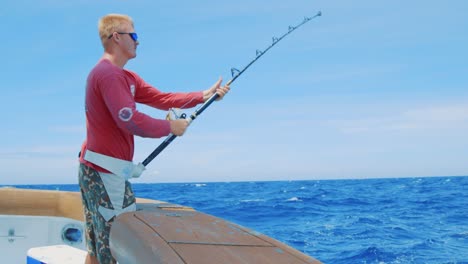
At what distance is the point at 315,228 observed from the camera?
39.5 feet

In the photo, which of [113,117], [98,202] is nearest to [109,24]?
[113,117]

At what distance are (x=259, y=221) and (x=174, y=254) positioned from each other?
40.8 ft

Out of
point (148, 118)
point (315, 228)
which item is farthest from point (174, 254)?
point (315, 228)

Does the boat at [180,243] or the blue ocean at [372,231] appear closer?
the boat at [180,243]

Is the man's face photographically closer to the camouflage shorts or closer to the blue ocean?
the camouflage shorts

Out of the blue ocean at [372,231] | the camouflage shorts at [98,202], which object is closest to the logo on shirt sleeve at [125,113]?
the camouflage shorts at [98,202]

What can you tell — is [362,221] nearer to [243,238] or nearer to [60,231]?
[60,231]

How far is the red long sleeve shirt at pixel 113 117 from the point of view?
7.23 ft

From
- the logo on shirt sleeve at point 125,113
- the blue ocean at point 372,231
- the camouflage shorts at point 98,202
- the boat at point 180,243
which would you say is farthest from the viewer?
the blue ocean at point 372,231

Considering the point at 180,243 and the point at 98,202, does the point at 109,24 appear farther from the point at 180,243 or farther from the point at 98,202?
the point at 180,243

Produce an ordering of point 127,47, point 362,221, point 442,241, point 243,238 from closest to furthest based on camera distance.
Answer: point 243,238, point 127,47, point 442,241, point 362,221

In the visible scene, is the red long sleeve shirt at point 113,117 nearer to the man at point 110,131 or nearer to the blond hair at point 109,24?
the man at point 110,131

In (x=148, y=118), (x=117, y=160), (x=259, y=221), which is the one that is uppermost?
(x=148, y=118)

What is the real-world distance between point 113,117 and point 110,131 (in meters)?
0.11
